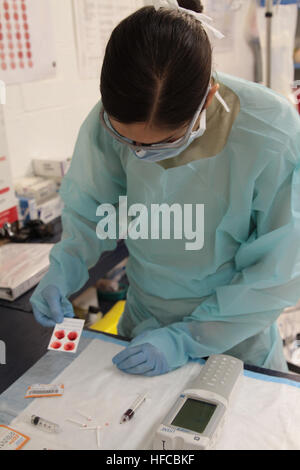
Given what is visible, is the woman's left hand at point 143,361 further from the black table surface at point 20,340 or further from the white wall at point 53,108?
the white wall at point 53,108

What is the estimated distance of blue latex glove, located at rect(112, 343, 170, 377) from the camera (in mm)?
932

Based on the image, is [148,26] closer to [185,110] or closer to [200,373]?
[185,110]

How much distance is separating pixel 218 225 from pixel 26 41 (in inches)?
50.6

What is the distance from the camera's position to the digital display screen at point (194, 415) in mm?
750

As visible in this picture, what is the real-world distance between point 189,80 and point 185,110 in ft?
0.17

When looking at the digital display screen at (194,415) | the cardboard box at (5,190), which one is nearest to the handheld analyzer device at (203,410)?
the digital display screen at (194,415)

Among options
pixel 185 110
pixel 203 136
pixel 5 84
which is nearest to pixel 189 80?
pixel 185 110

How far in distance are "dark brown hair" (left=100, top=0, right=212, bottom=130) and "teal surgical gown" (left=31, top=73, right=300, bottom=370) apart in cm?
19

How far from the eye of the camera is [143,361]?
938mm

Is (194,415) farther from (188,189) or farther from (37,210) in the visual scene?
(37,210)

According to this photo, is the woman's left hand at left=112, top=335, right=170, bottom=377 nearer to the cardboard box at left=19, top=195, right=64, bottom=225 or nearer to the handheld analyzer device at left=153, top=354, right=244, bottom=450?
the handheld analyzer device at left=153, top=354, right=244, bottom=450

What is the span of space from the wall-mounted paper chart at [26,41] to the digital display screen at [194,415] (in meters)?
1.44

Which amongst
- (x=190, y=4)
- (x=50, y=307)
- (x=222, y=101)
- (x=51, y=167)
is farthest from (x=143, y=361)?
(x=51, y=167)

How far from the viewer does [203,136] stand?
962 millimetres
